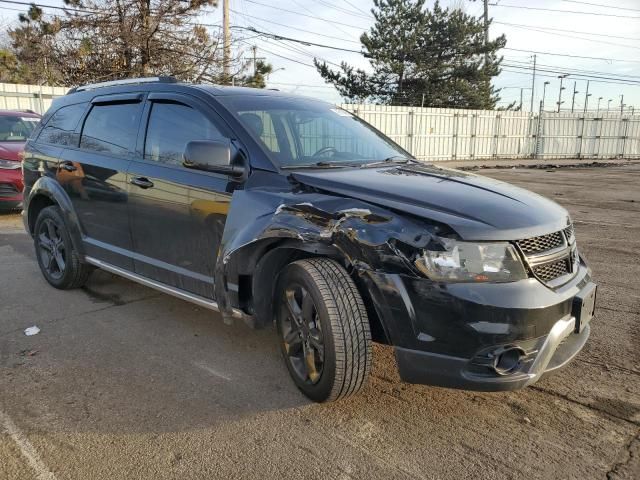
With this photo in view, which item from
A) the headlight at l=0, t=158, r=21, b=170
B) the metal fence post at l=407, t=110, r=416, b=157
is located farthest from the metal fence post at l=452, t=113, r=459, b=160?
the headlight at l=0, t=158, r=21, b=170

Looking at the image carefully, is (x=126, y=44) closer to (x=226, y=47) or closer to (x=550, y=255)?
(x=226, y=47)

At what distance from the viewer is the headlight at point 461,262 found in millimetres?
2506

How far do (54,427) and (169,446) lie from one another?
2.15ft

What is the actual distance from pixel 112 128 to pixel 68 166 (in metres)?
0.68

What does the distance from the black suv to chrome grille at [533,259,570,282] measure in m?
0.01

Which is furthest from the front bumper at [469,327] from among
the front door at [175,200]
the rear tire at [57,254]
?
the rear tire at [57,254]

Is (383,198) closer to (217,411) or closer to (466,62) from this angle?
(217,411)

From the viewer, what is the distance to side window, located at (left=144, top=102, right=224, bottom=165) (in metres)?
3.63

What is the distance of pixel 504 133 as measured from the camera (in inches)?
1115

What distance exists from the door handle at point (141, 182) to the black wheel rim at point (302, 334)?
4.70 feet

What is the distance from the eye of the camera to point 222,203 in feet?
11.0

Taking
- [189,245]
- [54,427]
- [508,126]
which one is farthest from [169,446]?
[508,126]

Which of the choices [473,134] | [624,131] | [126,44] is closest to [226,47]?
[126,44]

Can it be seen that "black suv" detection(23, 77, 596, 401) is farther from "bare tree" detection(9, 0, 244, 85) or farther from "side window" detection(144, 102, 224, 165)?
"bare tree" detection(9, 0, 244, 85)
